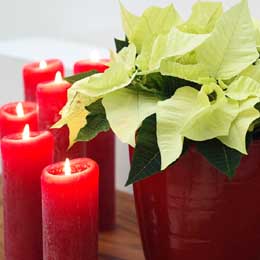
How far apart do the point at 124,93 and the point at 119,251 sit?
260 mm

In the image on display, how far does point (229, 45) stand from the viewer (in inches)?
24.4

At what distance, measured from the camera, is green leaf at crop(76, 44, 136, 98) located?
0.63 m

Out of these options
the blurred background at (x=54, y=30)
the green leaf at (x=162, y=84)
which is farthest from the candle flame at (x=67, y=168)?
the blurred background at (x=54, y=30)

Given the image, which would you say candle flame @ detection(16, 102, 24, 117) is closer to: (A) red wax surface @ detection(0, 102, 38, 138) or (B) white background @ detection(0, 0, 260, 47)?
(A) red wax surface @ detection(0, 102, 38, 138)

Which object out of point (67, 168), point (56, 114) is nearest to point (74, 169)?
point (67, 168)

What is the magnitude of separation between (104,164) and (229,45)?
302mm

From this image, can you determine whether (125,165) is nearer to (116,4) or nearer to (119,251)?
(119,251)

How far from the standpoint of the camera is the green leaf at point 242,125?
23.0 inches

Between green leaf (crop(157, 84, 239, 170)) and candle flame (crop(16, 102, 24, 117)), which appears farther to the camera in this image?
candle flame (crop(16, 102, 24, 117))

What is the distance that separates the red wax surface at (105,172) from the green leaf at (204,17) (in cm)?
24

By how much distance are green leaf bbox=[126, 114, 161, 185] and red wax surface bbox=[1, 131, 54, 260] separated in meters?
0.15

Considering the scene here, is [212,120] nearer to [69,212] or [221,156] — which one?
[221,156]

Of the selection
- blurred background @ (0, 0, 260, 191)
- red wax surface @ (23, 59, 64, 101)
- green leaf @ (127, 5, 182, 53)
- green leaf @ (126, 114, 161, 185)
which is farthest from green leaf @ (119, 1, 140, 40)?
blurred background @ (0, 0, 260, 191)

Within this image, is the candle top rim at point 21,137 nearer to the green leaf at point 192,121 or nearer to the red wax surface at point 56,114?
the red wax surface at point 56,114
